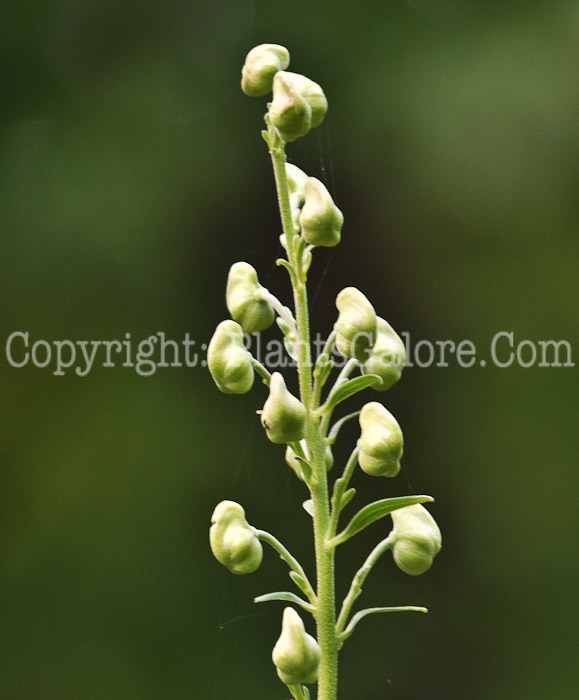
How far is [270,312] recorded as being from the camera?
3.05 feet

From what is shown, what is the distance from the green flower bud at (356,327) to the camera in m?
0.85

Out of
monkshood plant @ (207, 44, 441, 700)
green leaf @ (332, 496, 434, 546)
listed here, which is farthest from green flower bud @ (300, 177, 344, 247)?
green leaf @ (332, 496, 434, 546)

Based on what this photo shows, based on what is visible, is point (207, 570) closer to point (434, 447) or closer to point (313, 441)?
point (434, 447)

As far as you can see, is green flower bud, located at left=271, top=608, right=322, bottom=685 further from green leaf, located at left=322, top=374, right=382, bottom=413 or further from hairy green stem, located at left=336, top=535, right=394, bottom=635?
green leaf, located at left=322, top=374, right=382, bottom=413

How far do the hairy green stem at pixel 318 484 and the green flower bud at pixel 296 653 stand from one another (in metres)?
0.04

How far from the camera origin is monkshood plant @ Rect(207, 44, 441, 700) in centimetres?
81

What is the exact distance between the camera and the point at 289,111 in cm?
83

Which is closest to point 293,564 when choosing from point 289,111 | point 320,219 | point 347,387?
point 347,387

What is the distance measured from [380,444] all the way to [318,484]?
75mm

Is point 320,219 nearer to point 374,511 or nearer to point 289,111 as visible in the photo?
point 289,111

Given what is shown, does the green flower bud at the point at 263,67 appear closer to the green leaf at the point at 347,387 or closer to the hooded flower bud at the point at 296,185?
the hooded flower bud at the point at 296,185

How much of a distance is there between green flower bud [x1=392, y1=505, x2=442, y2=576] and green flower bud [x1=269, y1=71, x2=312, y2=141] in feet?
1.35

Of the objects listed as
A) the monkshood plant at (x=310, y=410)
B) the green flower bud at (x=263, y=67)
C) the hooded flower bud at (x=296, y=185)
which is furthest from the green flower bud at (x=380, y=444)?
the green flower bud at (x=263, y=67)

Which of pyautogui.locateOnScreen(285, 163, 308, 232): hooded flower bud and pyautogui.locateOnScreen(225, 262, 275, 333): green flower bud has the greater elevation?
pyautogui.locateOnScreen(285, 163, 308, 232): hooded flower bud
